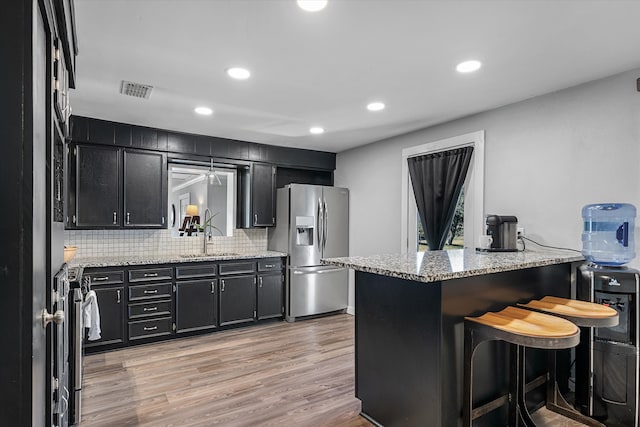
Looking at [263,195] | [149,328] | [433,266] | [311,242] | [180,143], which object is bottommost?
[149,328]

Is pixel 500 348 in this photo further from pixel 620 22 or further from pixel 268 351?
pixel 268 351

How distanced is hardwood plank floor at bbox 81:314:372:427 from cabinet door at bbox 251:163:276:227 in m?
1.50

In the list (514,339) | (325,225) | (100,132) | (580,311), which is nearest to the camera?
(514,339)

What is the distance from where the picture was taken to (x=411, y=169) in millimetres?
4223

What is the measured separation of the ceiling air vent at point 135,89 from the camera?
9.30 feet

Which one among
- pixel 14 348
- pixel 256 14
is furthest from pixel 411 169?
pixel 14 348

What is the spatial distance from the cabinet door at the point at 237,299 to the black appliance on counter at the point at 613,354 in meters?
3.38

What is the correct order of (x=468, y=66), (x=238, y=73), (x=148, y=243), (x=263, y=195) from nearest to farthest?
(x=468, y=66)
(x=238, y=73)
(x=148, y=243)
(x=263, y=195)

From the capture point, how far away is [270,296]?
474cm

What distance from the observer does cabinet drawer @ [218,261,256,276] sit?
4.39m

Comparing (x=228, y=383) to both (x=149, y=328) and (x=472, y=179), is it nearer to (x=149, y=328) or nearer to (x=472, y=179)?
(x=149, y=328)

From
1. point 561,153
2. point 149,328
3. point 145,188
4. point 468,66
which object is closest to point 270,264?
point 149,328

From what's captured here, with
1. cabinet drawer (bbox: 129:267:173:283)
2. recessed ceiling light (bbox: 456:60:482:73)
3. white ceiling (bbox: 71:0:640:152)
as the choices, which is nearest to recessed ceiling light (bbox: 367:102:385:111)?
white ceiling (bbox: 71:0:640:152)

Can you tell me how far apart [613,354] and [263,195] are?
3.88 meters
